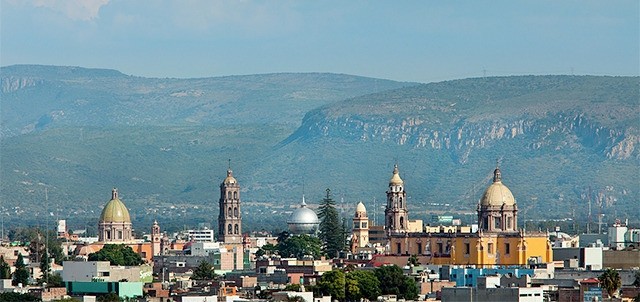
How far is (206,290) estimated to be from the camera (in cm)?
9150

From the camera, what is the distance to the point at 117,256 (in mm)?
124312


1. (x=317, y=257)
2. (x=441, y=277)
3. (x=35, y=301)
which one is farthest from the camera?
(x=317, y=257)

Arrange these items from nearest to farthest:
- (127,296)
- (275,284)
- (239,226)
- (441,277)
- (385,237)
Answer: (127,296), (275,284), (441,277), (385,237), (239,226)

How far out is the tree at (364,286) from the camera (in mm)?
92562

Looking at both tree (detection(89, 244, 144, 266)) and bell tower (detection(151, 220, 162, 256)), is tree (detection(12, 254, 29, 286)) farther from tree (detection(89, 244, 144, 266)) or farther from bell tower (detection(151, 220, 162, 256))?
bell tower (detection(151, 220, 162, 256))

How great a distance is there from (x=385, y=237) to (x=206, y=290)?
188 ft

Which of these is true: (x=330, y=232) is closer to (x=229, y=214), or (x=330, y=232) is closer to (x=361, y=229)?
(x=361, y=229)

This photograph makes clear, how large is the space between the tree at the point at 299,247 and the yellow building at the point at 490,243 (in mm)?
10042

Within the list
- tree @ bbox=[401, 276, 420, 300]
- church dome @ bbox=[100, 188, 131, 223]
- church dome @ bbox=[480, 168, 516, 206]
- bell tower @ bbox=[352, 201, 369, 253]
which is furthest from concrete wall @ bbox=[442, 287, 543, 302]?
church dome @ bbox=[100, 188, 131, 223]

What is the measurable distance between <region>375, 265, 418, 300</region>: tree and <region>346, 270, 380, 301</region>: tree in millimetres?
516

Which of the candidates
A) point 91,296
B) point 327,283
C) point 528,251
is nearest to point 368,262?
point 528,251

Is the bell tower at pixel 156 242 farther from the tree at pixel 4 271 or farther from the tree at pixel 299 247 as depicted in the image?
the tree at pixel 4 271

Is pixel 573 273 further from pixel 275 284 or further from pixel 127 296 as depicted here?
pixel 127 296

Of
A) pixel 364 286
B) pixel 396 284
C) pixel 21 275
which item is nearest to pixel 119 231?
pixel 21 275
